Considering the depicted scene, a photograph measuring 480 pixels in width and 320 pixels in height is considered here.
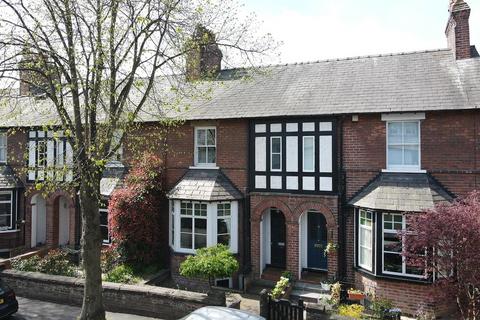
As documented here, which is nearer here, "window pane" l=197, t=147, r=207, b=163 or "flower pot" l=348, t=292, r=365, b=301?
"flower pot" l=348, t=292, r=365, b=301

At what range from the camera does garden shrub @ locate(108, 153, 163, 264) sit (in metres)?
15.1

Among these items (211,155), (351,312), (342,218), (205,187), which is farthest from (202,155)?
(351,312)

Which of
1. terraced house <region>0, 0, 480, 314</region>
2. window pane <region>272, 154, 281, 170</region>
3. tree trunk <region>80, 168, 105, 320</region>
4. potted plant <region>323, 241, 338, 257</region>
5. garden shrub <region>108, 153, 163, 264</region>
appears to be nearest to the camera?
tree trunk <region>80, 168, 105, 320</region>

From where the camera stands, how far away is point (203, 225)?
15.3m

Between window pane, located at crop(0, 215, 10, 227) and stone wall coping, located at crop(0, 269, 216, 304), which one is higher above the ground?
window pane, located at crop(0, 215, 10, 227)

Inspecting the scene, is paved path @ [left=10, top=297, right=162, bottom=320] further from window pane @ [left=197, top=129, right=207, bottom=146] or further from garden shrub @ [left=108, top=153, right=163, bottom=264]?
window pane @ [left=197, top=129, right=207, bottom=146]

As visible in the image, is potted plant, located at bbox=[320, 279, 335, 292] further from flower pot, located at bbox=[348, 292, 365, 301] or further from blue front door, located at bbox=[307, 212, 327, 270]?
blue front door, located at bbox=[307, 212, 327, 270]

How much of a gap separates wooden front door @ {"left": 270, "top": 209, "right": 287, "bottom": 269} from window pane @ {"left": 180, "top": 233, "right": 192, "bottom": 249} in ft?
10.8

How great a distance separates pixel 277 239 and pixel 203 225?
3.06 m

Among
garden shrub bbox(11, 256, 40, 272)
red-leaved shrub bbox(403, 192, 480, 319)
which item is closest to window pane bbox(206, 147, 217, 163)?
garden shrub bbox(11, 256, 40, 272)

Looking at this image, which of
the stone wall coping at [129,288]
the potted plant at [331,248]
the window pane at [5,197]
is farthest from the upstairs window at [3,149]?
the potted plant at [331,248]

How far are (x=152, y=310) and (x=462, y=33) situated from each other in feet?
47.6

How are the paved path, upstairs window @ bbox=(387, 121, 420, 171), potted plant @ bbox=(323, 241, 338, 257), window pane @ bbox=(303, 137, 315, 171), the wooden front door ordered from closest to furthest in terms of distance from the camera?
the paved path
upstairs window @ bbox=(387, 121, 420, 171)
potted plant @ bbox=(323, 241, 338, 257)
window pane @ bbox=(303, 137, 315, 171)
the wooden front door

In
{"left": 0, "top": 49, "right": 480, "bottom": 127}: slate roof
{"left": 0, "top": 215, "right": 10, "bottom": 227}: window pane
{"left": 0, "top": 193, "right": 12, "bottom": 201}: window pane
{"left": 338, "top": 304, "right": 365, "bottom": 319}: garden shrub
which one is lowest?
{"left": 338, "top": 304, "right": 365, "bottom": 319}: garden shrub
